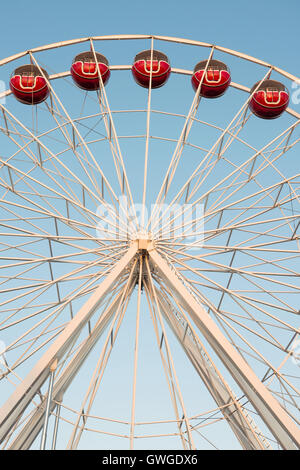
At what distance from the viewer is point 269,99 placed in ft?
73.5

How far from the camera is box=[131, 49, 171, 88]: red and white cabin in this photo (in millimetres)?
22531

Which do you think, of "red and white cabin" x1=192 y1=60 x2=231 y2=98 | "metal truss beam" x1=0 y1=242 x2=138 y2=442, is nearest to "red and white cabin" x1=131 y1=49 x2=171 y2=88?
"red and white cabin" x1=192 y1=60 x2=231 y2=98

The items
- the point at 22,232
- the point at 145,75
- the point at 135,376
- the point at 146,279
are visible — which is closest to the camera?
the point at 135,376

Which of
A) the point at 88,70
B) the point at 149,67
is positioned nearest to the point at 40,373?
the point at 88,70

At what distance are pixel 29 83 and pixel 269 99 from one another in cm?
906

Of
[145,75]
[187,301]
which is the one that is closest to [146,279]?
[187,301]

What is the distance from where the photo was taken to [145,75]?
22531 mm

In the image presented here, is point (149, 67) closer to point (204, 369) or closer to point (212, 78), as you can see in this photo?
point (212, 78)

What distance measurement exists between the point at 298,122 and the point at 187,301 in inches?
336

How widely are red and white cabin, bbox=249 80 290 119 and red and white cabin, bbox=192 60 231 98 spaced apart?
4.20 ft

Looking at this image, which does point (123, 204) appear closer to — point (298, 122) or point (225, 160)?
point (225, 160)

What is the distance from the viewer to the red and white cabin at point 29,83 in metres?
22.1

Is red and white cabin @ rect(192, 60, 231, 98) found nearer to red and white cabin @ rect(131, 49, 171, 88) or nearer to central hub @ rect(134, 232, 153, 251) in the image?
red and white cabin @ rect(131, 49, 171, 88)

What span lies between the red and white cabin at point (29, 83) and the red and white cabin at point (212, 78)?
5.84 meters
